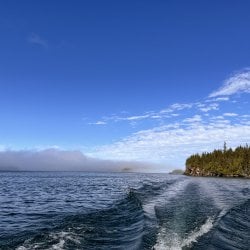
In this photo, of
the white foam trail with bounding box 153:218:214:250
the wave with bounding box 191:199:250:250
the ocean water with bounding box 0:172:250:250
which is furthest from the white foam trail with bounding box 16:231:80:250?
the wave with bounding box 191:199:250:250

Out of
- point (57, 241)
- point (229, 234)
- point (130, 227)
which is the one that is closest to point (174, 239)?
point (229, 234)

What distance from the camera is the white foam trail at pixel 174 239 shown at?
2047cm

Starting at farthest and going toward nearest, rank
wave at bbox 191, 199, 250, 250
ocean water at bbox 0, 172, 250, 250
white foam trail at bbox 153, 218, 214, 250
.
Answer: ocean water at bbox 0, 172, 250, 250 → wave at bbox 191, 199, 250, 250 → white foam trail at bbox 153, 218, 214, 250

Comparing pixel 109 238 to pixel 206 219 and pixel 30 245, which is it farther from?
pixel 206 219

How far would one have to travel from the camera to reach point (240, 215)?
33000 millimetres

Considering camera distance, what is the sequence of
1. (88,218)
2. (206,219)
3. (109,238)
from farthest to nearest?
(88,218) < (206,219) < (109,238)

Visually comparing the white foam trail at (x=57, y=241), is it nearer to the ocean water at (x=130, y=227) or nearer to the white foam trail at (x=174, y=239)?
the ocean water at (x=130, y=227)

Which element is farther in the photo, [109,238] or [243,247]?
[109,238]

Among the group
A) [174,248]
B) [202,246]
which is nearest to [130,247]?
[174,248]

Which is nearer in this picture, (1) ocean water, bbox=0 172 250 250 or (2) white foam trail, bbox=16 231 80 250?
(2) white foam trail, bbox=16 231 80 250

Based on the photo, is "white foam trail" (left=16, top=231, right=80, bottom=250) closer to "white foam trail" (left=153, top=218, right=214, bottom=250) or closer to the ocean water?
the ocean water

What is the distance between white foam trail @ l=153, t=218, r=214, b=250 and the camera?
20469mm

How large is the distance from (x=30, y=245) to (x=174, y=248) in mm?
7986

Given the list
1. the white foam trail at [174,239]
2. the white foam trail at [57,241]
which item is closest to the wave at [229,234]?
the white foam trail at [174,239]
